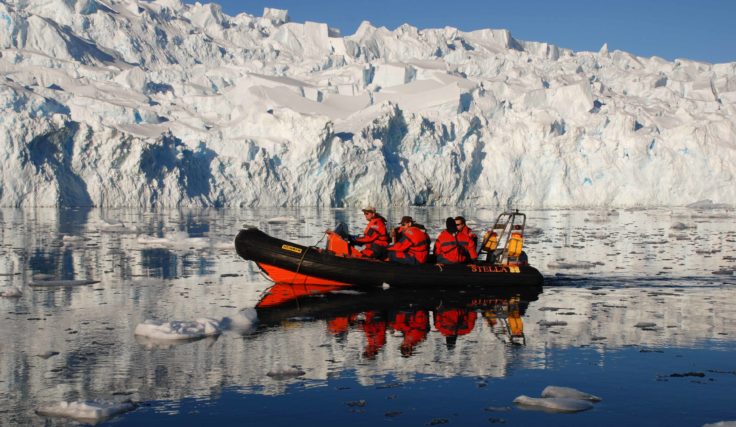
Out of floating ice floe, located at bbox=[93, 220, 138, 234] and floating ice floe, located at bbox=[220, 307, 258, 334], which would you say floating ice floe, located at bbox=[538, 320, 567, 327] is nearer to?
floating ice floe, located at bbox=[220, 307, 258, 334]

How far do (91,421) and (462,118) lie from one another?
43.6 meters

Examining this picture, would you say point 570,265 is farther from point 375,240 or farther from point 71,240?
point 71,240

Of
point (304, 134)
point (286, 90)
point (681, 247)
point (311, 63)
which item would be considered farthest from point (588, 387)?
point (311, 63)

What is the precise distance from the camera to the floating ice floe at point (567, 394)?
17.1 feet

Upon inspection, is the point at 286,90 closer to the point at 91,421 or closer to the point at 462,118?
the point at 462,118

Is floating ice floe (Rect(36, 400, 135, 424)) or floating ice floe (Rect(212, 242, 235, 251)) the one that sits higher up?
floating ice floe (Rect(212, 242, 235, 251))

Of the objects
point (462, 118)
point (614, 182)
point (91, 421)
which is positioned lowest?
point (91, 421)

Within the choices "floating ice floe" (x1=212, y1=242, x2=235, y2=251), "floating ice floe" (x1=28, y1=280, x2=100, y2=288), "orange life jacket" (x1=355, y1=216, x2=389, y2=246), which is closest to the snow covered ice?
"floating ice floe" (x1=212, y1=242, x2=235, y2=251)

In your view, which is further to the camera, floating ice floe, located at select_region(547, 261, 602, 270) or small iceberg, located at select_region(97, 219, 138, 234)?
small iceberg, located at select_region(97, 219, 138, 234)

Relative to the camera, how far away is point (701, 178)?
44250mm

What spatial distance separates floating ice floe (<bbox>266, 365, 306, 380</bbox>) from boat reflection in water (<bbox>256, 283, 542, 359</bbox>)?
0.80m

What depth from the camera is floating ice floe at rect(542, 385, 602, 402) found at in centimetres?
521

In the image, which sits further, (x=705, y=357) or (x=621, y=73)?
(x=621, y=73)

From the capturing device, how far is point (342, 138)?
4331 cm
